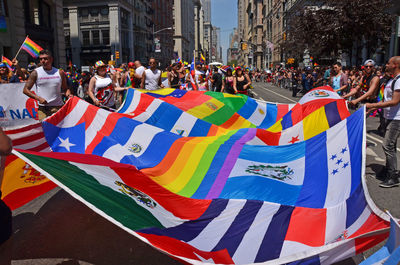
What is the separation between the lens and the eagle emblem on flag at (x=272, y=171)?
423 centimetres

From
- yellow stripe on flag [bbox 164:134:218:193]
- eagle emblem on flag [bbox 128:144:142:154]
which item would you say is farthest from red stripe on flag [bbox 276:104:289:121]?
eagle emblem on flag [bbox 128:144:142:154]

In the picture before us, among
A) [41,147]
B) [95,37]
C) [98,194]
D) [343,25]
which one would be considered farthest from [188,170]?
[95,37]

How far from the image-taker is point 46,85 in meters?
6.55

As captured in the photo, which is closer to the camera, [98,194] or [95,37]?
[98,194]

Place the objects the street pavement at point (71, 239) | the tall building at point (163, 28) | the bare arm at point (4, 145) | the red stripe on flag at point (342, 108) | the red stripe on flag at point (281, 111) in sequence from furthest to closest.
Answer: the tall building at point (163, 28), the red stripe on flag at point (281, 111), the red stripe on flag at point (342, 108), the street pavement at point (71, 239), the bare arm at point (4, 145)

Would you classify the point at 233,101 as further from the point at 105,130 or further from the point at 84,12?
the point at 84,12

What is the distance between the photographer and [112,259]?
373 centimetres

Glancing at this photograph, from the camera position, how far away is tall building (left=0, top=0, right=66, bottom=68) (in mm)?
24250

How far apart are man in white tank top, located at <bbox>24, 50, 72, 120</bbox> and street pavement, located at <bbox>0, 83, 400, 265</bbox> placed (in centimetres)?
194

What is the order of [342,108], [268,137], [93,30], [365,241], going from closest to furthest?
[365,241]
[268,137]
[342,108]
[93,30]

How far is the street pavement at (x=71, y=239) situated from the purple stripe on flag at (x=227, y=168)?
83 centimetres

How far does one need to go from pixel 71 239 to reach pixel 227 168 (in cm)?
201

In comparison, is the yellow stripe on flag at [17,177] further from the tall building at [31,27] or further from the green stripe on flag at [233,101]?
the tall building at [31,27]

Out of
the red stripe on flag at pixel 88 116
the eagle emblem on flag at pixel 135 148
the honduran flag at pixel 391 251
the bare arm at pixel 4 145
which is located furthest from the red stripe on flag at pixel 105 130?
the honduran flag at pixel 391 251
